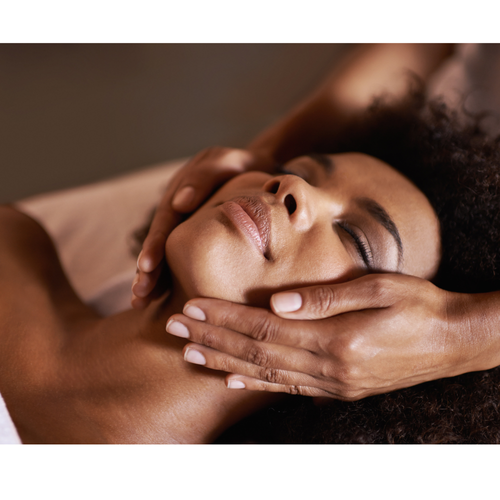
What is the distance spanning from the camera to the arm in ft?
4.20

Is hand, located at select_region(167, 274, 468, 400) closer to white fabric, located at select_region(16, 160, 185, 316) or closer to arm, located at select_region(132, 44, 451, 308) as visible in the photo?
arm, located at select_region(132, 44, 451, 308)

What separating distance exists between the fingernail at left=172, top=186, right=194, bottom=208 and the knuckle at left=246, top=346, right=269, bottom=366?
20.5 inches

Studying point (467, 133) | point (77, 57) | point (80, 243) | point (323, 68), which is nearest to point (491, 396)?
point (467, 133)

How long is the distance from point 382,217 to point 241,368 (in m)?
0.44

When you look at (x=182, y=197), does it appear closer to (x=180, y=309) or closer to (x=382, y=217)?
(x=180, y=309)

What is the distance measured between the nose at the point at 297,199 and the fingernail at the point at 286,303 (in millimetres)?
164

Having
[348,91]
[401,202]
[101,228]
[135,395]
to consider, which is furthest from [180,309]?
[348,91]

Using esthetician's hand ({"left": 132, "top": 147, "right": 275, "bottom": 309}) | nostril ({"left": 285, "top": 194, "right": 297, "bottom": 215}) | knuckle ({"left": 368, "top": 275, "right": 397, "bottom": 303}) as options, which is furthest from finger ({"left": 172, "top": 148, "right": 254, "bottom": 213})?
knuckle ({"left": 368, "top": 275, "right": 397, "bottom": 303})

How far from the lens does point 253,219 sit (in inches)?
33.9

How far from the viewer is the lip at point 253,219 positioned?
0.84 meters

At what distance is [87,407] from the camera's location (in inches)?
38.8

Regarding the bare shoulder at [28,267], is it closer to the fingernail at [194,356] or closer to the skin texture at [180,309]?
the skin texture at [180,309]

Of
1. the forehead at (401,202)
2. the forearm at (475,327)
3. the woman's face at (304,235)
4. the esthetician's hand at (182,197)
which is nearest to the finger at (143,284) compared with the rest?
the esthetician's hand at (182,197)
